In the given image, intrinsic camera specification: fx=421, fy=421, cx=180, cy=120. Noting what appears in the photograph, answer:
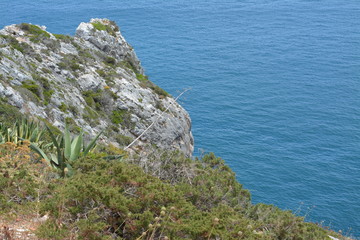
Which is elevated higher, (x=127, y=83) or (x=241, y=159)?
(x=127, y=83)

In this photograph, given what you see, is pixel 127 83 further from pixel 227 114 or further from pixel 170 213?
pixel 170 213

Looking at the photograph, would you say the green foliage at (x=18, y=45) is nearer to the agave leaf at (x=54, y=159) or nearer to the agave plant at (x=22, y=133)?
the agave plant at (x=22, y=133)

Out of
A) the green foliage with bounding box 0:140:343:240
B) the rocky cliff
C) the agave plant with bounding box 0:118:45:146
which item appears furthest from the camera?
the rocky cliff

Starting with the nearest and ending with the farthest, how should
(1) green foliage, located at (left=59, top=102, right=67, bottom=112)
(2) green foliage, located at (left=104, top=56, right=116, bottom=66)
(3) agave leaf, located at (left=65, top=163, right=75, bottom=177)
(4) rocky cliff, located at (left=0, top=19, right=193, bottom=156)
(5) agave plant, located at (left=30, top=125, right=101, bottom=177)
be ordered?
(3) agave leaf, located at (left=65, top=163, right=75, bottom=177) → (5) agave plant, located at (left=30, top=125, right=101, bottom=177) → (4) rocky cliff, located at (left=0, top=19, right=193, bottom=156) → (1) green foliage, located at (left=59, top=102, right=67, bottom=112) → (2) green foliage, located at (left=104, top=56, right=116, bottom=66)

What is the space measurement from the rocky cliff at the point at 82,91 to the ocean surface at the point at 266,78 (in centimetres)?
1047

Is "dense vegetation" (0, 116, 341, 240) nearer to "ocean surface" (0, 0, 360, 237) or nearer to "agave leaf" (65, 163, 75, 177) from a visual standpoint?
"agave leaf" (65, 163, 75, 177)

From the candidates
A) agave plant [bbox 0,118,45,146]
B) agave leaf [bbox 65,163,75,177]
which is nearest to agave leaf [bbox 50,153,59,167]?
agave leaf [bbox 65,163,75,177]

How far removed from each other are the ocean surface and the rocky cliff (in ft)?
34.3

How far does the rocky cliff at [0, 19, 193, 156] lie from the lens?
87.7ft

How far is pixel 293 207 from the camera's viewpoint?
38.8 m

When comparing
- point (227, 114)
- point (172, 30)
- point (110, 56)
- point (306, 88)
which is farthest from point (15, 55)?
point (172, 30)

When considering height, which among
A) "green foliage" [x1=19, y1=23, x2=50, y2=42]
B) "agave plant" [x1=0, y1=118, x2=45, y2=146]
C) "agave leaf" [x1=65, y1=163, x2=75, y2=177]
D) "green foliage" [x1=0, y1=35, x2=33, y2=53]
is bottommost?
"green foliage" [x1=0, y1=35, x2=33, y2=53]

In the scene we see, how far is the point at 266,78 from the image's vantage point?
69250mm

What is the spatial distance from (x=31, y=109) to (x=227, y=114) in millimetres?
36255
